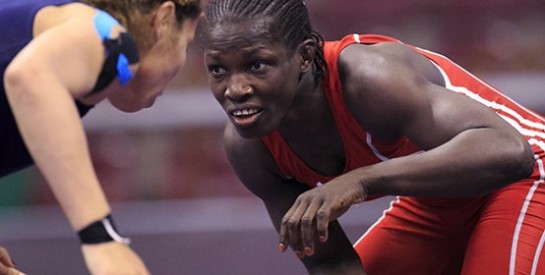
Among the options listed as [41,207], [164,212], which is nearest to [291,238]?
[164,212]

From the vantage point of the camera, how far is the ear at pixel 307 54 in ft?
11.9

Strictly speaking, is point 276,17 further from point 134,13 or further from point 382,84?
point 134,13

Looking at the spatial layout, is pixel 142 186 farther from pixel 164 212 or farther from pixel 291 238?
pixel 291 238

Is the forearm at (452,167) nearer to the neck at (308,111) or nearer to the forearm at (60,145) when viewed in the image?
the neck at (308,111)

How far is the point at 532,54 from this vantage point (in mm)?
7141

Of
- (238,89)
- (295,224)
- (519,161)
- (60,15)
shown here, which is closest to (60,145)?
(60,15)

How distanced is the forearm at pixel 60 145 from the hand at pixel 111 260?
57 millimetres

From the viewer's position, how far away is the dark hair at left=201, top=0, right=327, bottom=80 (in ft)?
11.7

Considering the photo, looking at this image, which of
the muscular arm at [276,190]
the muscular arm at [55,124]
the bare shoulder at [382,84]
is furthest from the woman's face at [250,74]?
the muscular arm at [55,124]

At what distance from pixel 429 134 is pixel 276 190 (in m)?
0.64

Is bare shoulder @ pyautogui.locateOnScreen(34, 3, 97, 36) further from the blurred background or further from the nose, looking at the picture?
the blurred background

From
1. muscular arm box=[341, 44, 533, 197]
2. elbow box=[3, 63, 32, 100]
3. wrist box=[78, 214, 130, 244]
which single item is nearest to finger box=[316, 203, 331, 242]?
muscular arm box=[341, 44, 533, 197]

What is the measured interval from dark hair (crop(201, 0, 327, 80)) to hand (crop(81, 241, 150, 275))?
111 centimetres

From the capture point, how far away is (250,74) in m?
3.54
